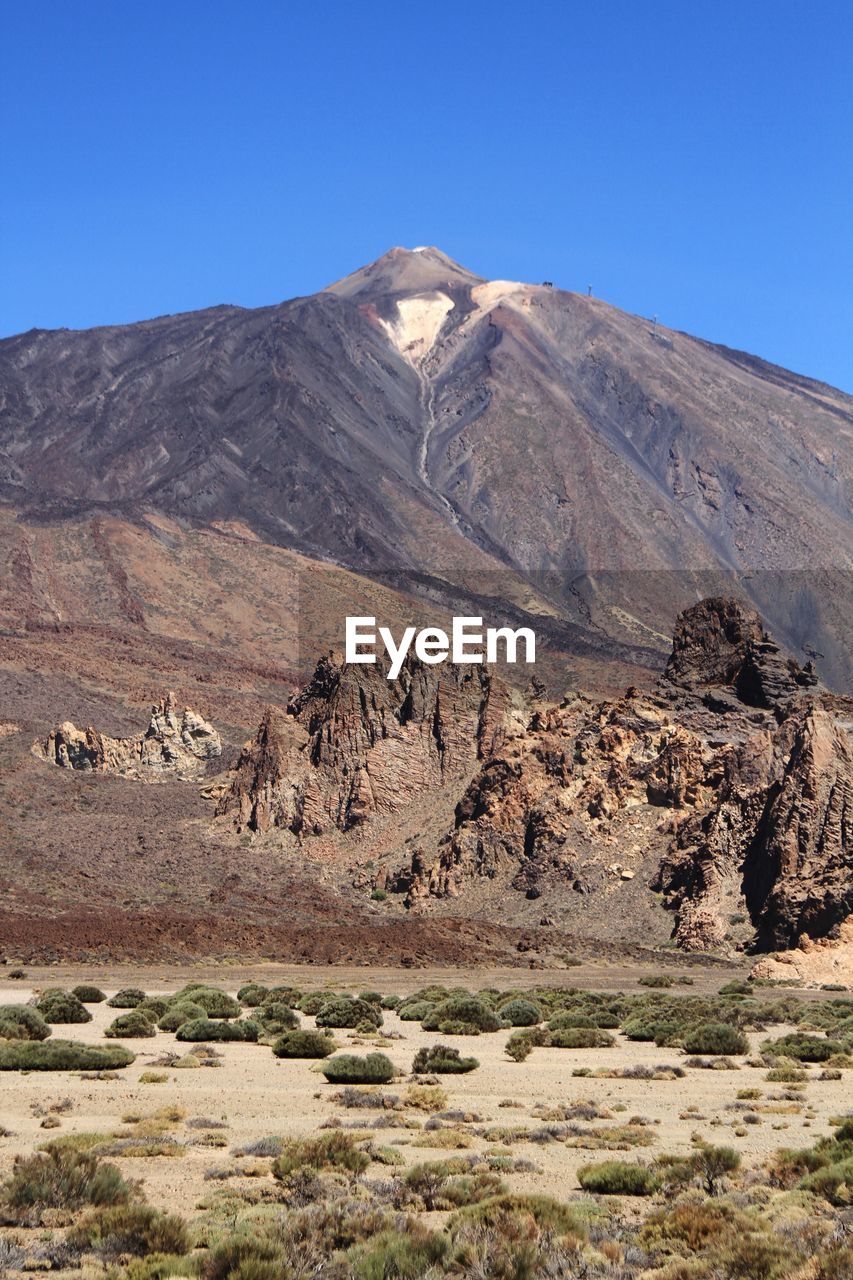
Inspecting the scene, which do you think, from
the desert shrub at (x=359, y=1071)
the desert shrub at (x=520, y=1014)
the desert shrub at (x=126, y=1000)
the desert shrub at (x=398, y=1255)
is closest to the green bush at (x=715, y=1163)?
the desert shrub at (x=398, y=1255)

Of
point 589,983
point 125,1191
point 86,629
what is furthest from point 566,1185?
point 86,629

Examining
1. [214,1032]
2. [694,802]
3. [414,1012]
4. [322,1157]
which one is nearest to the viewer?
[322,1157]

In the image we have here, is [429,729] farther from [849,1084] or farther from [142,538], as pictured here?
[142,538]

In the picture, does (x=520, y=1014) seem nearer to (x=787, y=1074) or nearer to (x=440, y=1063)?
(x=440, y=1063)

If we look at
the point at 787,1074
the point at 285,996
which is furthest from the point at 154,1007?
the point at 787,1074

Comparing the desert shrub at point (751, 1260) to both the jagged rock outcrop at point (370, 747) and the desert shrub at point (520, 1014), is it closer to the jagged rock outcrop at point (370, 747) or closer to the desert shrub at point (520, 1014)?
the desert shrub at point (520, 1014)

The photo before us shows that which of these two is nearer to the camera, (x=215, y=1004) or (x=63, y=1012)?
(x=63, y=1012)
